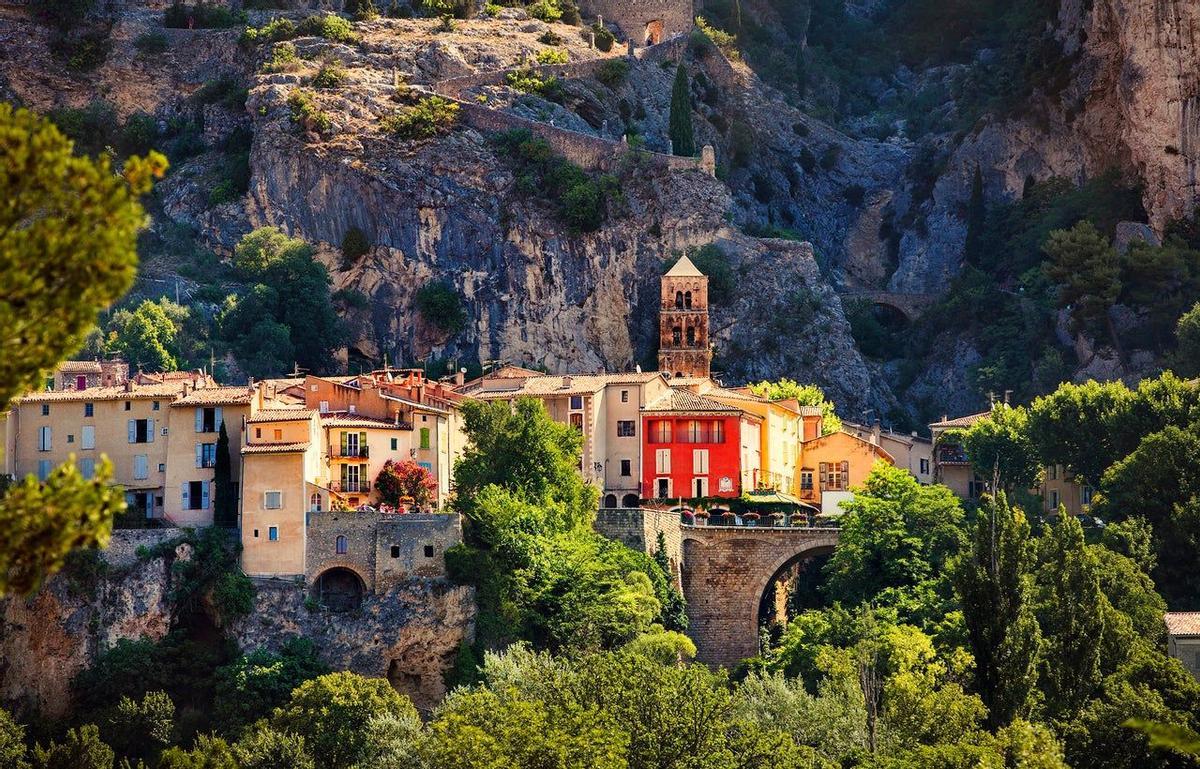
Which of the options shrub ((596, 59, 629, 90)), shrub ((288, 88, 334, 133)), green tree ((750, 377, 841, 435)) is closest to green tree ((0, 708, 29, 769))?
green tree ((750, 377, 841, 435))

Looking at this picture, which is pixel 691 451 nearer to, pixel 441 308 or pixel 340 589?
pixel 340 589

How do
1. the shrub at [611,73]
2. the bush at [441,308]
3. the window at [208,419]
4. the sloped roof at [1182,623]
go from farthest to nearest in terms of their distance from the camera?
the shrub at [611,73] → the bush at [441,308] → the window at [208,419] → the sloped roof at [1182,623]

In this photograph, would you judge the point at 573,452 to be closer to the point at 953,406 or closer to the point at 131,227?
the point at 953,406

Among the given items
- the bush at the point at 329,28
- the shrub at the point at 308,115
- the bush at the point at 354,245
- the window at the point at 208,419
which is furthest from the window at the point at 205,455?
the bush at the point at 329,28

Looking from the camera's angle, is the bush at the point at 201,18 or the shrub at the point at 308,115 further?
the bush at the point at 201,18

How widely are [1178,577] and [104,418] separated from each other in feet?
113

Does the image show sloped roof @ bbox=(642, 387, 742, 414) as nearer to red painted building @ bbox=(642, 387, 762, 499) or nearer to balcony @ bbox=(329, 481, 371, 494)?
red painted building @ bbox=(642, 387, 762, 499)

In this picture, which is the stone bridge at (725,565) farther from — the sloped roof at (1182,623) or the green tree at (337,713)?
the green tree at (337,713)

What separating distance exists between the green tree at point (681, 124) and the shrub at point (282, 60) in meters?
17.5

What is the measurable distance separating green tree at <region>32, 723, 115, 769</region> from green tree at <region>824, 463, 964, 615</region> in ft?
76.7

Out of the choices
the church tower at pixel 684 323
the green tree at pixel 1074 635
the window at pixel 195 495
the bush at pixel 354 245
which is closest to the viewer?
the green tree at pixel 1074 635

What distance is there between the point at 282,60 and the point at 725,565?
42897 mm

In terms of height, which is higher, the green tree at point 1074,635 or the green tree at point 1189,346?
the green tree at point 1189,346

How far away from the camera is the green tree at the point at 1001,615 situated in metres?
60.0
